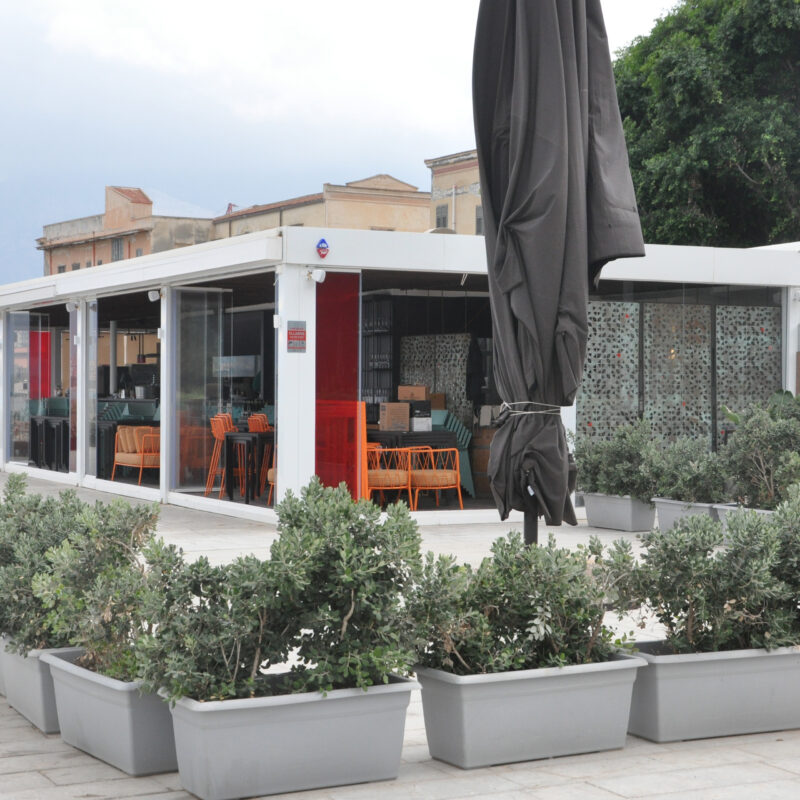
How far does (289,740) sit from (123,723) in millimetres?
608

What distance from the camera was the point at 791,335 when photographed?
1291 centimetres

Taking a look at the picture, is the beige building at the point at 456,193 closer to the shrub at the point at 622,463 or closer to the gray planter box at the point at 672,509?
the shrub at the point at 622,463

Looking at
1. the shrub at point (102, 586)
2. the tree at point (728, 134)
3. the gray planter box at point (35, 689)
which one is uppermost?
the tree at point (728, 134)

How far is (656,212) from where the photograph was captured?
75.1 feet

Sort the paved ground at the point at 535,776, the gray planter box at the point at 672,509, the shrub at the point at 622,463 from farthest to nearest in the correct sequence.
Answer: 1. the shrub at the point at 622,463
2. the gray planter box at the point at 672,509
3. the paved ground at the point at 535,776

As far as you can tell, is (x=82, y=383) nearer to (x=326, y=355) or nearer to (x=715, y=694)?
(x=326, y=355)

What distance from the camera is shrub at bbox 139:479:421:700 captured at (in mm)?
3729

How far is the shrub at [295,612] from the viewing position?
3.73 meters

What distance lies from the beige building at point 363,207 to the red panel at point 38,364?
28.0m

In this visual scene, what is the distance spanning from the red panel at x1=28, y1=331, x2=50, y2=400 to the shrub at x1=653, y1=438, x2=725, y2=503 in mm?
9950

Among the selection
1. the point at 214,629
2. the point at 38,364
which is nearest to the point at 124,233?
the point at 38,364

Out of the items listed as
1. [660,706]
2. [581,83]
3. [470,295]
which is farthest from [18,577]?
[470,295]

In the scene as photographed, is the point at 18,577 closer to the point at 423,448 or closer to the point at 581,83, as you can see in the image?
the point at 581,83

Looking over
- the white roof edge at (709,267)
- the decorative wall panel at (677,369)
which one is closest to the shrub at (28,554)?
the white roof edge at (709,267)
